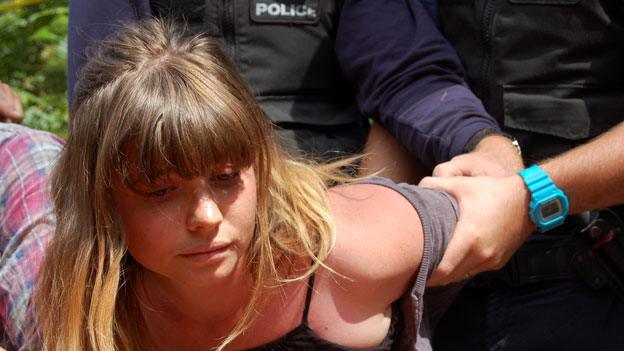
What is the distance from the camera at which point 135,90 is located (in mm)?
1886

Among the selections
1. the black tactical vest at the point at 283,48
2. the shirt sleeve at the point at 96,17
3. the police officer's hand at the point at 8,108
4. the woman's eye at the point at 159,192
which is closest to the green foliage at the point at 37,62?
the police officer's hand at the point at 8,108

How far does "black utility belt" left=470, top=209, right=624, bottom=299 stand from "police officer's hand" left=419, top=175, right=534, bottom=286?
8.5 inches

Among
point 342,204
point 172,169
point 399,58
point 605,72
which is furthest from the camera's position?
point 399,58

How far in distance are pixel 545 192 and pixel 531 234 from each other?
26cm

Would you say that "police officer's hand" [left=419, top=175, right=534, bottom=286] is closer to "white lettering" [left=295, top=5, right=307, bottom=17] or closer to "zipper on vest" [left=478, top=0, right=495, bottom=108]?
"zipper on vest" [left=478, top=0, right=495, bottom=108]

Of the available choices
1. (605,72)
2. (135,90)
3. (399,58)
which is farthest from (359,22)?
(135,90)

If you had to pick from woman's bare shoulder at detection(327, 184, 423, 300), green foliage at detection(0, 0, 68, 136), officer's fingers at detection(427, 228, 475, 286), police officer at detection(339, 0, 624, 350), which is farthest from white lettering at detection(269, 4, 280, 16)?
green foliage at detection(0, 0, 68, 136)

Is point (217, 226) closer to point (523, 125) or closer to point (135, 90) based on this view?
point (135, 90)

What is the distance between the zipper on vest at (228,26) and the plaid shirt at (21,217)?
59 cm

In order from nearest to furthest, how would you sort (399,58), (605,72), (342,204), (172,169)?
(172,169) < (342,204) < (605,72) < (399,58)

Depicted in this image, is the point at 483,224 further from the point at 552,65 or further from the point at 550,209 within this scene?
the point at 552,65

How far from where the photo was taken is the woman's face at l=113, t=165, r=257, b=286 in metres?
1.89

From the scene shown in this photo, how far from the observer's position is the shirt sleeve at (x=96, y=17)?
2.63 metres

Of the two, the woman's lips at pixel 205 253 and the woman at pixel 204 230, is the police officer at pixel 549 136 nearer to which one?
the woman at pixel 204 230
